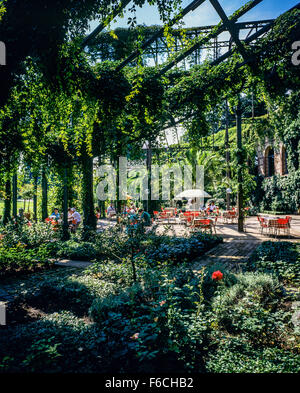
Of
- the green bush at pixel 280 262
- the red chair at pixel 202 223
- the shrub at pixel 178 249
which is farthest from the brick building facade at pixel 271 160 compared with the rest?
the green bush at pixel 280 262

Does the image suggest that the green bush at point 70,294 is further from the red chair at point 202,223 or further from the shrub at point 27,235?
the red chair at point 202,223

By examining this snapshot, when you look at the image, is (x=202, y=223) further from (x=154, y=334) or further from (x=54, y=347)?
(x=54, y=347)

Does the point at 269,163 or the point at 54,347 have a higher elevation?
the point at 269,163

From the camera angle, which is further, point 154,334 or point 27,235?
point 27,235

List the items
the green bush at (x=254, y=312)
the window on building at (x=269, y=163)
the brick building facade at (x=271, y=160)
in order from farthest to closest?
the window on building at (x=269, y=163) < the brick building facade at (x=271, y=160) < the green bush at (x=254, y=312)

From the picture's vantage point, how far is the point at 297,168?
61.5ft

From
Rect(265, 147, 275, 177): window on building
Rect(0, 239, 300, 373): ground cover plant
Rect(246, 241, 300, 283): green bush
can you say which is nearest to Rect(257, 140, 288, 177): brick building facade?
Rect(265, 147, 275, 177): window on building

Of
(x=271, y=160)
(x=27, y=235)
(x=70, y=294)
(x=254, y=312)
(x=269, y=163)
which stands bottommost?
(x=70, y=294)

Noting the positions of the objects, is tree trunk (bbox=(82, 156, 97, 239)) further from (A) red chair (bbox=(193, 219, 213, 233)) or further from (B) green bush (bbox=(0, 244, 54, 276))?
(A) red chair (bbox=(193, 219, 213, 233))

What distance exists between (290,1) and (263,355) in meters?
6.94

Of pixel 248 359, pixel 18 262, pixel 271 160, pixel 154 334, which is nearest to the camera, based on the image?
pixel 248 359

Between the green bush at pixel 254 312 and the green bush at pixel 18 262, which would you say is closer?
the green bush at pixel 254 312

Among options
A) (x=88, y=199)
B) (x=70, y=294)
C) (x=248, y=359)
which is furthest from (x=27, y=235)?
(x=248, y=359)

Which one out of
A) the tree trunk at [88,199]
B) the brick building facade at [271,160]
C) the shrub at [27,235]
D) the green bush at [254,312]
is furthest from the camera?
the brick building facade at [271,160]
